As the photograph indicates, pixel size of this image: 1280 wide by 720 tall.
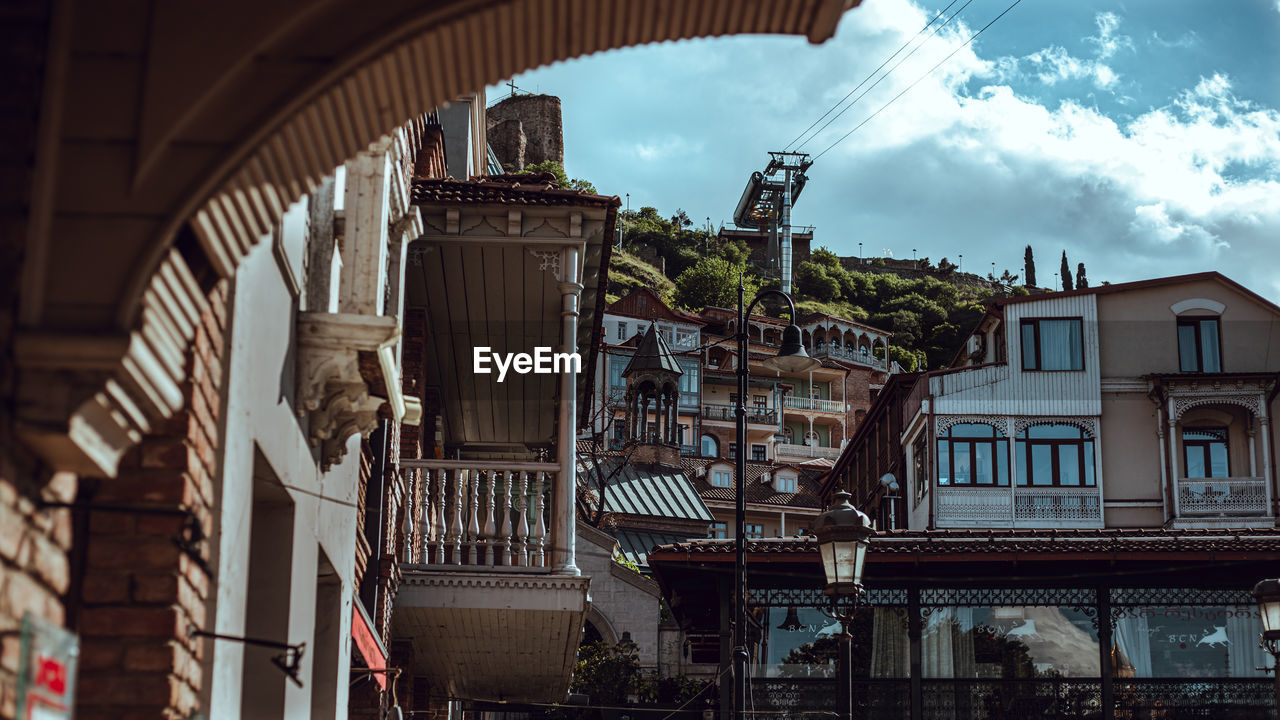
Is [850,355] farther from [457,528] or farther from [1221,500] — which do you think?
[457,528]

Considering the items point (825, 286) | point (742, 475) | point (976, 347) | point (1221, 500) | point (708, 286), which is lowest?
point (742, 475)

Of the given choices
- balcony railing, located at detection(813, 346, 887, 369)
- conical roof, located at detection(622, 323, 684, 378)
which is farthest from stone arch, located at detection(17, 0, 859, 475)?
balcony railing, located at detection(813, 346, 887, 369)

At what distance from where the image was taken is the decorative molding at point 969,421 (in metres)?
39.8

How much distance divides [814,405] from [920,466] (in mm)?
64111

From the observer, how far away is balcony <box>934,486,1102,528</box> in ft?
128

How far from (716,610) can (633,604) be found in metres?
23.5

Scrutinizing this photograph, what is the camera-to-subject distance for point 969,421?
40000 millimetres

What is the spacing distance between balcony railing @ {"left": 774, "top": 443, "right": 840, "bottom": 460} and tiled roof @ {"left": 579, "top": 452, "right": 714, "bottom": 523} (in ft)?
136

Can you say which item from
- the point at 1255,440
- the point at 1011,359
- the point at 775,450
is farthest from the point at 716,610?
the point at 775,450

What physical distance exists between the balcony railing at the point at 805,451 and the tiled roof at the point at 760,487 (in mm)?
12335

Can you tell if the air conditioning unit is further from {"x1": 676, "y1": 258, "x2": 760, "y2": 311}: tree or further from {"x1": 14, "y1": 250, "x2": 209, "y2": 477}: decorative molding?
{"x1": 676, "y1": 258, "x2": 760, "y2": 311}: tree

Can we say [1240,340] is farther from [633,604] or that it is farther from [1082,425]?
[633,604]

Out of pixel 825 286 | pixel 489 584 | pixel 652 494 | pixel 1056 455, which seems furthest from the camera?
pixel 825 286
